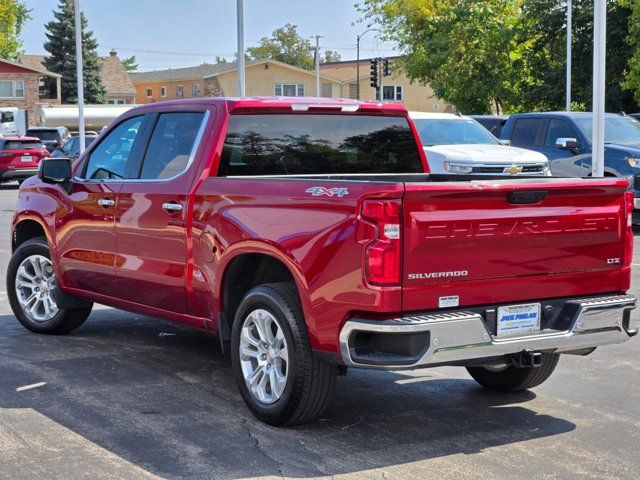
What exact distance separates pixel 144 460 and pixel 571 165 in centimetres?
1386

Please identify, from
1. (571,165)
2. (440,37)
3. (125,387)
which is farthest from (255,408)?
(440,37)

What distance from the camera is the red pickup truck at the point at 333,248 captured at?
5.29m

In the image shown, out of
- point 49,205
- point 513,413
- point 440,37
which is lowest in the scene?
point 513,413

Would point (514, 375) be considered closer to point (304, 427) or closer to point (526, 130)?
point (304, 427)

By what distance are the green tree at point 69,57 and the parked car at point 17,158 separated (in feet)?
167

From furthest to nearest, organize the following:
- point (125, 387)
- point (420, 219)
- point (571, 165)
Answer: point (571, 165)
point (125, 387)
point (420, 219)

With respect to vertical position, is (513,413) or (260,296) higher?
(260,296)

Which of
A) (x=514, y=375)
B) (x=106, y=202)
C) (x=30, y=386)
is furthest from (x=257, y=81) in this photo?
(x=514, y=375)

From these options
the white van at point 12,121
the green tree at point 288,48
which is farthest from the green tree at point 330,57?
the white van at point 12,121

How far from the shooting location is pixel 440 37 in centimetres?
4338

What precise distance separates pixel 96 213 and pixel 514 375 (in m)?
3.33

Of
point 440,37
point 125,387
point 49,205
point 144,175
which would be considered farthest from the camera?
point 440,37

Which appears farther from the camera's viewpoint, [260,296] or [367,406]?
[367,406]

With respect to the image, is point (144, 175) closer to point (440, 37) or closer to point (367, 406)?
point (367, 406)
